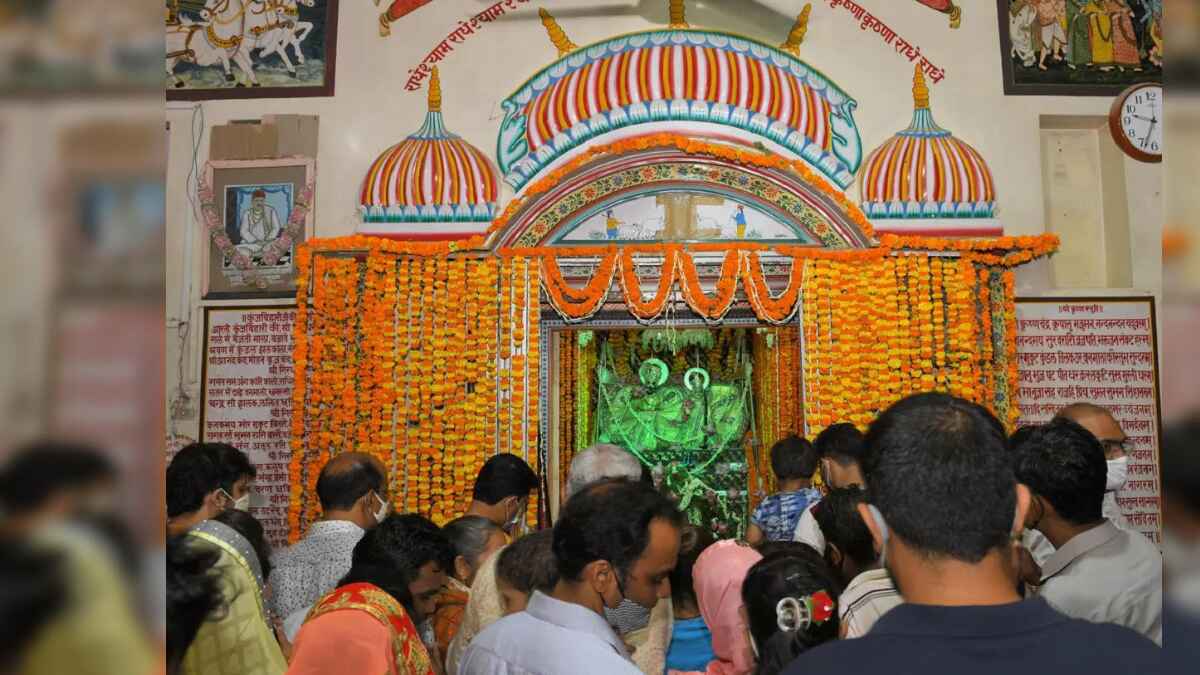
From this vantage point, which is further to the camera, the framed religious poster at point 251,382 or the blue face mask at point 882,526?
the framed religious poster at point 251,382

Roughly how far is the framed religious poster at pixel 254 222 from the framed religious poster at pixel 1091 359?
4.94 meters

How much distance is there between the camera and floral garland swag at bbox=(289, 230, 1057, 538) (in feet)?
21.5

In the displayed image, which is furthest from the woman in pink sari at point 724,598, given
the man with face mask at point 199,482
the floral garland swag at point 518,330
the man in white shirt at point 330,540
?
the floral garland swag at point 518,330

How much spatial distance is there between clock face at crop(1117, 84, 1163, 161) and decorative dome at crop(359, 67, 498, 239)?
4.30 m

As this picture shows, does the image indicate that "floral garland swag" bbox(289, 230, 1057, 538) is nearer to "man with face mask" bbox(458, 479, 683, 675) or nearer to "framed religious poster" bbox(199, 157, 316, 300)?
"framed religious poster" bbox(199, 157, 316, 300)

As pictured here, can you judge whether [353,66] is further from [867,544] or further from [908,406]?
[908,406]

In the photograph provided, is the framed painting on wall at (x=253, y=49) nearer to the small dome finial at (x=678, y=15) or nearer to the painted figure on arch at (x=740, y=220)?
the small dome finial at (x=678, y=15)

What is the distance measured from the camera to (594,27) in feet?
23.7

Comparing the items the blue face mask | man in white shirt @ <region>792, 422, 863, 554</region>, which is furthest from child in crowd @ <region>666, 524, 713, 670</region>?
the blue face mask

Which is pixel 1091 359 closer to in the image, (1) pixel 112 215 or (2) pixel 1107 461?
(2) pixel 1107 461

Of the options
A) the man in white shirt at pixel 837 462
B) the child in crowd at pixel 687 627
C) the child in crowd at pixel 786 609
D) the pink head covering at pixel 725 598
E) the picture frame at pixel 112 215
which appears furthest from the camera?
the man in white shirt at pixel 837 462

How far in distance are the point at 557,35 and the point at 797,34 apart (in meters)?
1.69

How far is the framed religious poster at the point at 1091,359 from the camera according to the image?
6699mm

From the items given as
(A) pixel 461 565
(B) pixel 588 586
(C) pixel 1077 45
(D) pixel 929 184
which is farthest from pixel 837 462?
(C) pixel 1077 45
